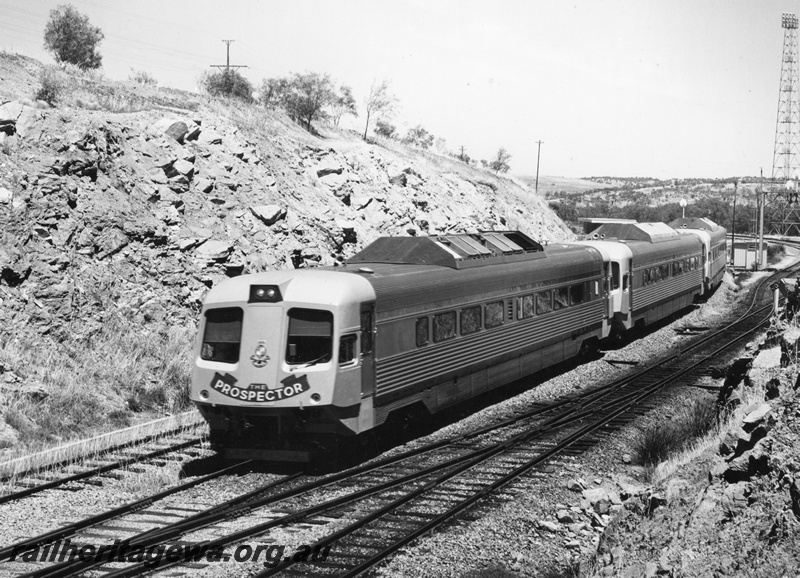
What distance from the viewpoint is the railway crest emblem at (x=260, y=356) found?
1163 cm

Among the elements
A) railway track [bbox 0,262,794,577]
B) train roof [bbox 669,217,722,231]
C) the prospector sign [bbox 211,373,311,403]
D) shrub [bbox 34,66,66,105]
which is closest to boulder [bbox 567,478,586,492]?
railway track [bbox 0,262,794,577]

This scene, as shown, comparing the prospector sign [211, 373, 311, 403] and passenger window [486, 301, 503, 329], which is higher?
passenger window [486, 301, 503, 329]

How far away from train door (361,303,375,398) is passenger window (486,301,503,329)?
13.1ft

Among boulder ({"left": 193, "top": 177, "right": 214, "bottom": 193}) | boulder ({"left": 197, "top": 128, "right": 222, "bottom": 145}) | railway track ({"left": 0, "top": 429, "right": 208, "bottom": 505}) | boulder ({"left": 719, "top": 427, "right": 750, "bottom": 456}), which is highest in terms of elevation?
boulder ({"left": 197, "top": 128, "right": 222, "bottom": 145})

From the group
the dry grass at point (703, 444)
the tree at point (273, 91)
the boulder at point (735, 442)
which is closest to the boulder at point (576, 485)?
the dry grass at point (703, 444)

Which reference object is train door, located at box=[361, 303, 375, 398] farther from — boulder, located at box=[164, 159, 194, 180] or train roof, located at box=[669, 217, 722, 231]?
train roof, located at box=[669, 217, 722, 231]

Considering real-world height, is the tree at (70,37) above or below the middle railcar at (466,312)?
above

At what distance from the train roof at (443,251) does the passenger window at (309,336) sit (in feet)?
13.0

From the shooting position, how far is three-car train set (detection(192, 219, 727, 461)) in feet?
→ 38.2

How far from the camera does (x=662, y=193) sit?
→ 156250 millimetres

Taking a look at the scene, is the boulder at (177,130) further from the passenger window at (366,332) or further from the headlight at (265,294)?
the passenger window at (366,332)

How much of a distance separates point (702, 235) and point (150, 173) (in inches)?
969

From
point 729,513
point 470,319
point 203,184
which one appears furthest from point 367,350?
point 203,184

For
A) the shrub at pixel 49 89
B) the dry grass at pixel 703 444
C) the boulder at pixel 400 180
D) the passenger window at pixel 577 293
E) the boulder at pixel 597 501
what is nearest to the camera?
the boulder at pixel 597 501
